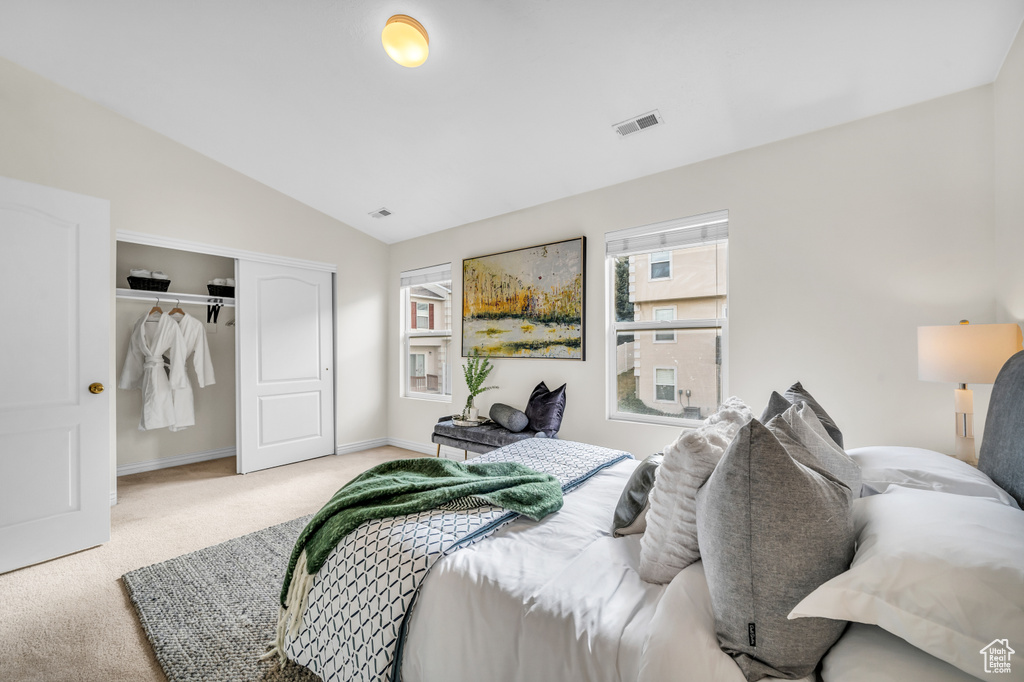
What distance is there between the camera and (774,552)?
818 mm

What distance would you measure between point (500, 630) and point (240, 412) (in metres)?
3.85

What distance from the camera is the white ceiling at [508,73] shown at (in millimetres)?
2014

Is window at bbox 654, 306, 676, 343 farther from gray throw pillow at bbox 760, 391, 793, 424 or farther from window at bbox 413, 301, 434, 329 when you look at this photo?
window at bbox 413, 301, 434, 329

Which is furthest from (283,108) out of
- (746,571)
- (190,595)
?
(746,571)

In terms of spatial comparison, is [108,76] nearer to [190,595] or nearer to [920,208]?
[190,595]

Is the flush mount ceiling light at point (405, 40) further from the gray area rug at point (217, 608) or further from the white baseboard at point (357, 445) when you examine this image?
the white baseboard at point (357, 445)

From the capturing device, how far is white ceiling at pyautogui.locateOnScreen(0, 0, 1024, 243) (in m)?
2.01

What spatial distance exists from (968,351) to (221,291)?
5.39 meters

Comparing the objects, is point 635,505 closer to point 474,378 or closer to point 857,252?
point 857,252

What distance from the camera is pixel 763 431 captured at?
2.78 ft

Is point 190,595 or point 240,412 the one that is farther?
point 240,412

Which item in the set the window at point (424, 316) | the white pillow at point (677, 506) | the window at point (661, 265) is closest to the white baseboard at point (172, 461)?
the window at point (424, 316)

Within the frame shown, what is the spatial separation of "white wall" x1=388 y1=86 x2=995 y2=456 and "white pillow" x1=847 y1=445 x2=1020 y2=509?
99 cm

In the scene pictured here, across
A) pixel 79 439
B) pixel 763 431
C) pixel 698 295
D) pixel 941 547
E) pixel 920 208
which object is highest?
pixel 920 208
